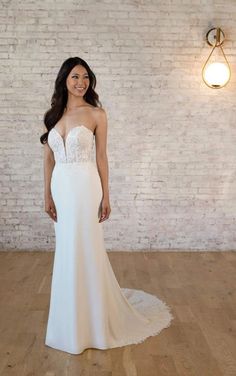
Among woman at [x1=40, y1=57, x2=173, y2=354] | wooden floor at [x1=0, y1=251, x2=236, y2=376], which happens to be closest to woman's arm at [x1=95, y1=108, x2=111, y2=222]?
woman at [x1=40, y1=57, x2=173, y2=354]

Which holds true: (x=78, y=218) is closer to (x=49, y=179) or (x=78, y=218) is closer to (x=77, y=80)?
(x=49, y=179)

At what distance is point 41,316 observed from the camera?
10.2ft

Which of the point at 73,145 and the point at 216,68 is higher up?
the point at 216,68

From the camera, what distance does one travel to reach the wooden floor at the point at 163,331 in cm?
242

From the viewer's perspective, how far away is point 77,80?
8.39 feet

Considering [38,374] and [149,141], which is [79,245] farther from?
[149,141]

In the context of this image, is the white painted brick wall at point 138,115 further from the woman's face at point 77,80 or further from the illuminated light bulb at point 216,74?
the woman's face at point 77,80

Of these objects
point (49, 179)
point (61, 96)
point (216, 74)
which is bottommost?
point (49, 179)

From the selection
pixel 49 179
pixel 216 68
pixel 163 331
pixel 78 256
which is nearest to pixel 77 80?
pixel 49 179

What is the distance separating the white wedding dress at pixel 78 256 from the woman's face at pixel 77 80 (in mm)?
215

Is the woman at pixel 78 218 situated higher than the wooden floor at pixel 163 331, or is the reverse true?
the woman at pixel 78 218

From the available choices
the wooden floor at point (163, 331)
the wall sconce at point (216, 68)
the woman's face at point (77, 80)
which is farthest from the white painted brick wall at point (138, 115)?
the woman's face at point (77, 80)

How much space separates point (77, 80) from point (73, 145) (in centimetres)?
37

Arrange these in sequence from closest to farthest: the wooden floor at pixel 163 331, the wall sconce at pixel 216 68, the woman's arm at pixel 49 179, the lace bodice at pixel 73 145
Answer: the wooden floor at pixel 163 331 < the lace bodice at pixel 73 145 < the woman's arm at pixel 49 179 < the wall sconce at pixel 216 68
